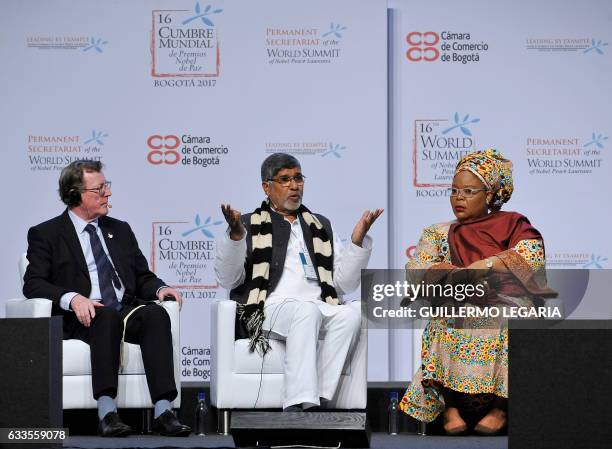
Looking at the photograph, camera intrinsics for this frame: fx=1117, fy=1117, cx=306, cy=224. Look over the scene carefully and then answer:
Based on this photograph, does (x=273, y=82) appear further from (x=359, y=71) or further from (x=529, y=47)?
(x=529, y=47)

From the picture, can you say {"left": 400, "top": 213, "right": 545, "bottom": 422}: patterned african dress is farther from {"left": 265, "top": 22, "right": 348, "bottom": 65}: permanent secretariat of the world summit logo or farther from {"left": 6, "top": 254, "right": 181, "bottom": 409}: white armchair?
{"left": 265, "top": 22, "right": 348, "bottom": 65}: permanent secretariat of the world summit logo

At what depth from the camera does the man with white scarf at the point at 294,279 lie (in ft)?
16.9

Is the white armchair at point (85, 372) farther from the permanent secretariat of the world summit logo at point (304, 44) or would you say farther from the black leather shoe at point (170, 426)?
the permanent secretariat of the world summit logo at point (304, 44)

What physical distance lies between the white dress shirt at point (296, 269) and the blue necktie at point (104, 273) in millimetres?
513

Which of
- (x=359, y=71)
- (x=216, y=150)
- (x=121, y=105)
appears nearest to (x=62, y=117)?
(x=121, y=105)

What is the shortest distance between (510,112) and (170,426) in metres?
3.36

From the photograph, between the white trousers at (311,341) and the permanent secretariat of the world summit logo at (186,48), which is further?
the permanent secretariat of the world summit logo at (186,48)

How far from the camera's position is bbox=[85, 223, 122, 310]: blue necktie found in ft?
17.7

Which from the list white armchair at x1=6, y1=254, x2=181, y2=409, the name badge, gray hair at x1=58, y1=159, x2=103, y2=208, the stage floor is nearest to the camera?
the stage floor

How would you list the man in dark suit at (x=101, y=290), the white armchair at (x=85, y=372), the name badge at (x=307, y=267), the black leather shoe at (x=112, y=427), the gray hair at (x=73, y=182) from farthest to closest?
the name badge at (x=307, y=267) < the gray hair at (x=73, y=182) < the white armchair at (x=85, y=372) < the man in dark suit at (x=101, y=290) < the black leather shoe at (x=112, y=427)

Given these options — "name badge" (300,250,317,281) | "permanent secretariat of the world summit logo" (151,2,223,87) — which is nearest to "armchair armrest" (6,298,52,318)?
"name badge" (300,250,317,281)

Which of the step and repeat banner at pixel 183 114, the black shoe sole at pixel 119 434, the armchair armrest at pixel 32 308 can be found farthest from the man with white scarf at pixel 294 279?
the step and repeat banner at pixel 183 114

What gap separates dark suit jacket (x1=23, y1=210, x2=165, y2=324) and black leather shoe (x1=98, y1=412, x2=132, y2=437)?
0.59 meters

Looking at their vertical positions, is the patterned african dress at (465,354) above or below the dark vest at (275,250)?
below
